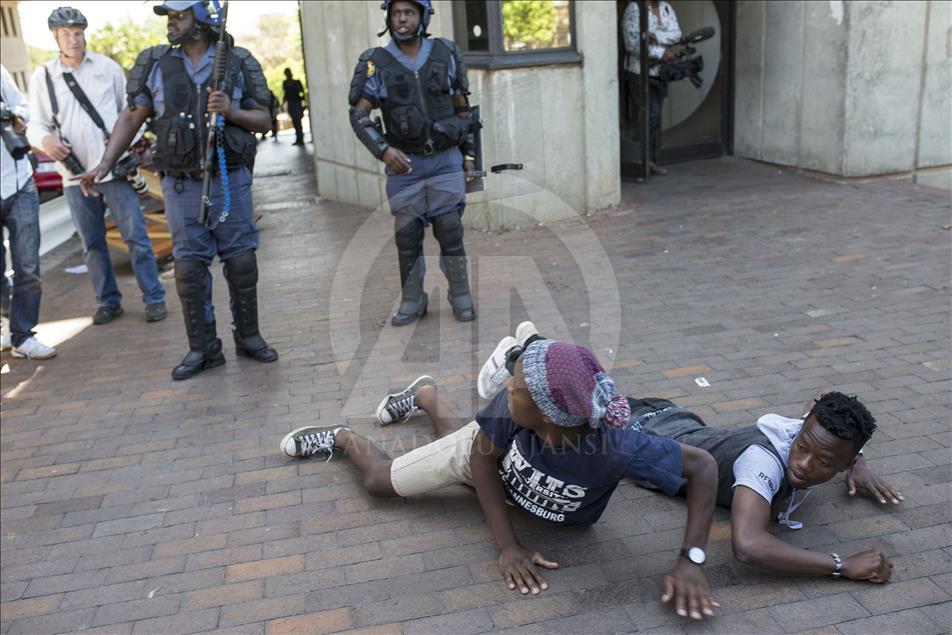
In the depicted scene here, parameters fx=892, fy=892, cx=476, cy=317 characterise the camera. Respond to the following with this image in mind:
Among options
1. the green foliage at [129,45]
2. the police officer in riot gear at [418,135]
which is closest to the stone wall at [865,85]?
the police officer in riot gear at [418,135]

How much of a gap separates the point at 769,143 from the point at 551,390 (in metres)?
8.02

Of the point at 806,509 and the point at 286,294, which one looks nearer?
the point at 806,509

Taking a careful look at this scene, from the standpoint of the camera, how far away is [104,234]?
6.23m

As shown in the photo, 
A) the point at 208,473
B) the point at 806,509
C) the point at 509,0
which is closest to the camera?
the point at 806,509

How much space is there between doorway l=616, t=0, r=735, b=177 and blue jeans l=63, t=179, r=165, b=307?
5363 mm

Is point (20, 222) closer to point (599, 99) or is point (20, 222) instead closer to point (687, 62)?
point (599, 99)

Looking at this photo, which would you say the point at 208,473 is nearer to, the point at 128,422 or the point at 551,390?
the point at 128,422

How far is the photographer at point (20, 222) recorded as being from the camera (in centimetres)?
549

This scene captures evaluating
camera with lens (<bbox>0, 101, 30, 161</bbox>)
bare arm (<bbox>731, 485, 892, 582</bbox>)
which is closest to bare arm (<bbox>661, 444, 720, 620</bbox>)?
bare arm (<bbox>731, 485, 892, 582</bbox>)

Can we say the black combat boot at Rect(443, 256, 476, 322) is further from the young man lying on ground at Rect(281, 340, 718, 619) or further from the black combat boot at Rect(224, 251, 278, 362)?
the young man lying on ground at Rect(281, 340, 718, 619)

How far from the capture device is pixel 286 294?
6656mm

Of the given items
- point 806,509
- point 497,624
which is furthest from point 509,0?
point 497,624

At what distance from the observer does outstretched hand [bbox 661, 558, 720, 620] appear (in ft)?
9.09

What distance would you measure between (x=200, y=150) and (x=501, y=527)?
112 inches
